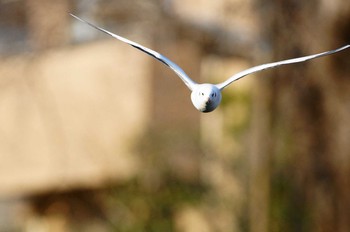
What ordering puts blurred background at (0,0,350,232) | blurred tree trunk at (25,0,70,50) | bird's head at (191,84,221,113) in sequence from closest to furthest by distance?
bird's head at (191,84,221,113) → blurred background at (0,0,350,232) → blurred tree trunk at (25,0,70,50)

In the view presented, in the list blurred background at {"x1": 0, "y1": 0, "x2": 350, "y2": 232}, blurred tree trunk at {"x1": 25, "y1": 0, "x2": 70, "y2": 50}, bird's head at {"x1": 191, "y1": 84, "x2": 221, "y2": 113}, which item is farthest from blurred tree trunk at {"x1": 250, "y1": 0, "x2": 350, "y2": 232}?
bird's head at {"x1": 191, "y1": 84, "x2": 221, "y2": 113}

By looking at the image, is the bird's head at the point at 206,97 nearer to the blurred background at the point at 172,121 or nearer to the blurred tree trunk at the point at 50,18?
the blurred background at the point at 172,121

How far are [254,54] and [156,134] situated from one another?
2770mm

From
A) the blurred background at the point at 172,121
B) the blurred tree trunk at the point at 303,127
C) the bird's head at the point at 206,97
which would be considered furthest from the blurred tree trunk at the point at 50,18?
the bird's head at the point at 206,97

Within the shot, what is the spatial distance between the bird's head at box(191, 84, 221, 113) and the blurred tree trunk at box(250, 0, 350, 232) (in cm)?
720

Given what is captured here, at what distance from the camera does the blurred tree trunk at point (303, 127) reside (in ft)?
31.3

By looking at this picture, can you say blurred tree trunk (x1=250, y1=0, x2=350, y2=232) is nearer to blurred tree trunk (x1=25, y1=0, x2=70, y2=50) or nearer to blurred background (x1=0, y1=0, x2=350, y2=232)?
blurred background (x1=0, y1=0, x2=350, y2=232)

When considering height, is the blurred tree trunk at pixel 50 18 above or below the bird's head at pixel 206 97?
above

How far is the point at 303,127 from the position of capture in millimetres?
10312

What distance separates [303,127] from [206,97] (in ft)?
27.6

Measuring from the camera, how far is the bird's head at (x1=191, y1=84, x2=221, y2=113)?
1990mm

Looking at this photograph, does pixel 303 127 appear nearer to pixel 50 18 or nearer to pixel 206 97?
pixel 50 18

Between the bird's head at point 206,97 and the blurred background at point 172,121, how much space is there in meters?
7.17

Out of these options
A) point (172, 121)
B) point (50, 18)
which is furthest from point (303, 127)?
point (172, 121)
